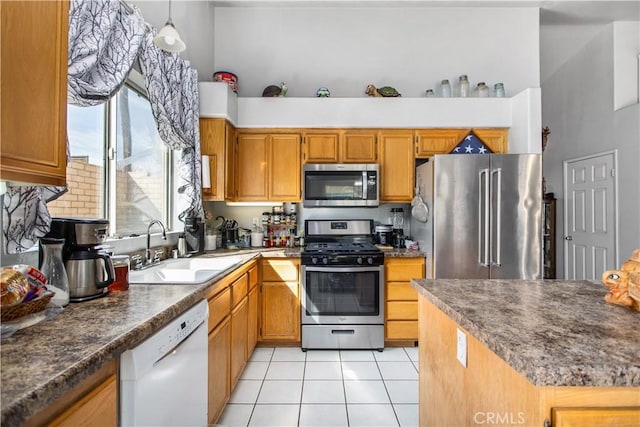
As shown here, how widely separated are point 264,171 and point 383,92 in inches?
57.0

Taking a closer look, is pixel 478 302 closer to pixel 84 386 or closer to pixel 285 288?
pixel 84 386

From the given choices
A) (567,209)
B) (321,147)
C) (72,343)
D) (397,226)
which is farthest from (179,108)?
(567,209)

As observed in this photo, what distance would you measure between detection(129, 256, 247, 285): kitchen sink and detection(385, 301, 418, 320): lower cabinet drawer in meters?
1.38

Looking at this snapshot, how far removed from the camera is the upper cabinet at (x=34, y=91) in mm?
819

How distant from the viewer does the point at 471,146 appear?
Result: 120 inches

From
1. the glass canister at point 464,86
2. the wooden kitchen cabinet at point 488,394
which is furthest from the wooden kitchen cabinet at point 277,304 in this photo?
the glass canister at point 464,86

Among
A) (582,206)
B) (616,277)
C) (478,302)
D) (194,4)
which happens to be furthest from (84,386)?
(582,206)

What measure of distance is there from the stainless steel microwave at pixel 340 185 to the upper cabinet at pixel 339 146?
0.47ft

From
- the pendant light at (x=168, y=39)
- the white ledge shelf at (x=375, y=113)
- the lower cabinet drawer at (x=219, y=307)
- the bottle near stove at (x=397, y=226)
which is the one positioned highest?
the white ledge shelf at (x=375, y=113)

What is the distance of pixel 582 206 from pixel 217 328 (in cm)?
491

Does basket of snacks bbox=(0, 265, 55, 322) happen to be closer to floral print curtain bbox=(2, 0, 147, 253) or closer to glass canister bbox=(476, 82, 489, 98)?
floral print curtain bbox=(2, 0, 147, 253)

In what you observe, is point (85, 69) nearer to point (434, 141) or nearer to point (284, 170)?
point (284, 170)

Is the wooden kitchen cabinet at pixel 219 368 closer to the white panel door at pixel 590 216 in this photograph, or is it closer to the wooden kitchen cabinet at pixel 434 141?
the wooden kitchen cabinet at pixel 434 141

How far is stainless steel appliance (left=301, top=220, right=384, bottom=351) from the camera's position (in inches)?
108
